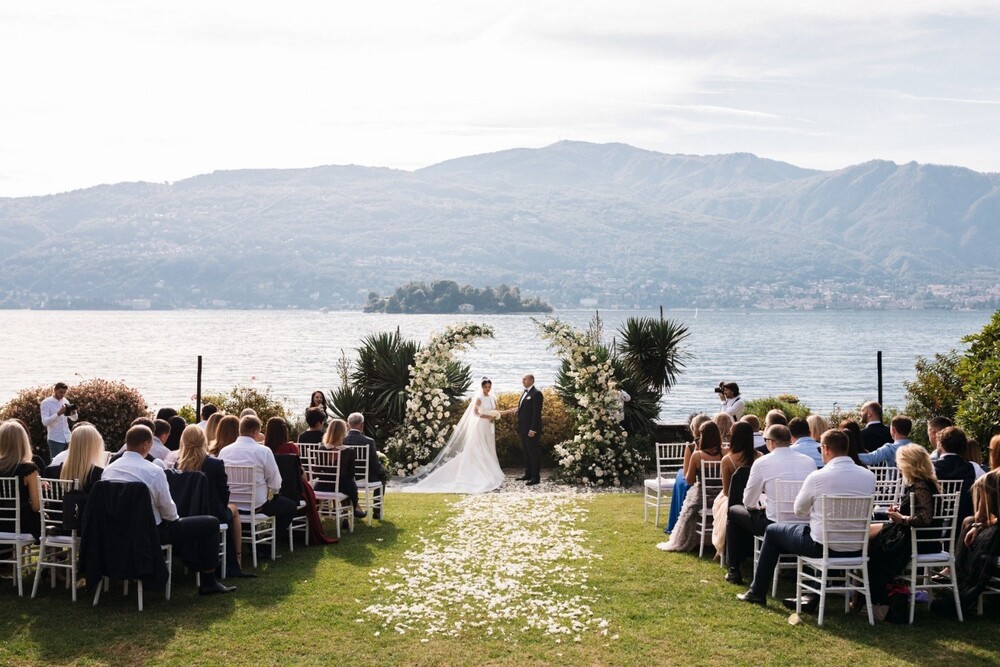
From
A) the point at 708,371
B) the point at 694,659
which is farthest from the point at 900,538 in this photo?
the point at 708,371

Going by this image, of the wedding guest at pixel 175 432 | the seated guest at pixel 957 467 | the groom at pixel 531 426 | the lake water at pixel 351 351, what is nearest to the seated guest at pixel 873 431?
the seated guest at pixel 957 467

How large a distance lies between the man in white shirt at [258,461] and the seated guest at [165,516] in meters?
1.19

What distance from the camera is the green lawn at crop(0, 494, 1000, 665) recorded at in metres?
6.71

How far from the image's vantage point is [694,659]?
671 centimetres

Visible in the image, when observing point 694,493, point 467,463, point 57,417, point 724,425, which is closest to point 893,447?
point 724,425

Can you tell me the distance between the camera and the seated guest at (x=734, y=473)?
350 inches

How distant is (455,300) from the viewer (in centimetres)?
11244

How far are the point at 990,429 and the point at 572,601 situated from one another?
18.6 ft

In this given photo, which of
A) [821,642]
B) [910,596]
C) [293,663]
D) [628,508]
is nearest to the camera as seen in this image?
[293,663]

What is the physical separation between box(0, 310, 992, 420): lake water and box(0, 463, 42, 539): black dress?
55.7ft

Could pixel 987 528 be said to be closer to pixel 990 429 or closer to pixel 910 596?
pixel 910 596

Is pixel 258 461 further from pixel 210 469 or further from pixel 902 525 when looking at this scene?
pixel 902 525

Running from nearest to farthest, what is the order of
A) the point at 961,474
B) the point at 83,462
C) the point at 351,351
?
the point at 83,462
the point at 961,474
the point at 351,351

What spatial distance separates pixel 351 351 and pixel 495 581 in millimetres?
69248
